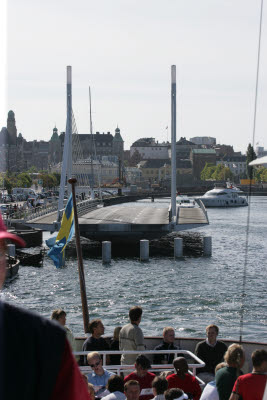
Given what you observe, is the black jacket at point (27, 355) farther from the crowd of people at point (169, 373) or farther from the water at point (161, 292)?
the water at point (161, 292)

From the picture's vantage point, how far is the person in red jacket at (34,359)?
979 millimetres

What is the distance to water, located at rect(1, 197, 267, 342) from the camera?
22.1 metres

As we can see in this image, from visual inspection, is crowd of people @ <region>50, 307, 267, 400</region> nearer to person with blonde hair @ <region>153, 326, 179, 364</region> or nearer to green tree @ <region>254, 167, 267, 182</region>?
person with blonde hair @ <region>153, 326, 179, 364</region>

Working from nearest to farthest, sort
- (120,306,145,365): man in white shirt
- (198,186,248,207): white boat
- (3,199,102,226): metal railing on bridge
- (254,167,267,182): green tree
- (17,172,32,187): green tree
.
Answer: (120,306,145,365): man in white shirt → (3,199,102,226): metal railing on bridge → (198,186,248,207): white boat → (17,172,32,187): green tree → (254,167,267,182): green tree

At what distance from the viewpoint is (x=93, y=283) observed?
100 ft

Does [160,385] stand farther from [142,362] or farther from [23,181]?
[23,181]

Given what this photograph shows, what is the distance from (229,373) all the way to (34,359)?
4.34 metres

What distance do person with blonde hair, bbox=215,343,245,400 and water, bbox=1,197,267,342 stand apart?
14931mm

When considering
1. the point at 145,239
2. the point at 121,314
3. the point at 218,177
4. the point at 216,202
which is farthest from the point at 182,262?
the point at 218,177

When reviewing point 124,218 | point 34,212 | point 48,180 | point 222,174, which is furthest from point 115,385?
point 222,174

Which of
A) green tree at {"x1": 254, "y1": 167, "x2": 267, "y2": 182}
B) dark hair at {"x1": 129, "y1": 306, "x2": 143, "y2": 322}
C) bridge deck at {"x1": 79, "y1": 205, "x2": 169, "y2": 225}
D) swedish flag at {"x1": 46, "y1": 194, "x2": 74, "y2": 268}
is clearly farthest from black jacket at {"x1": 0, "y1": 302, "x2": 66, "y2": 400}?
green tree at {"x1": 254, "y1": 167, "x2": 267, "y2": 182}

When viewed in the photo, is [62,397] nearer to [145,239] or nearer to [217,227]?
[145,239]

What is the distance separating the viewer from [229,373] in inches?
201

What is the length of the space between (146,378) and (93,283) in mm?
24694
